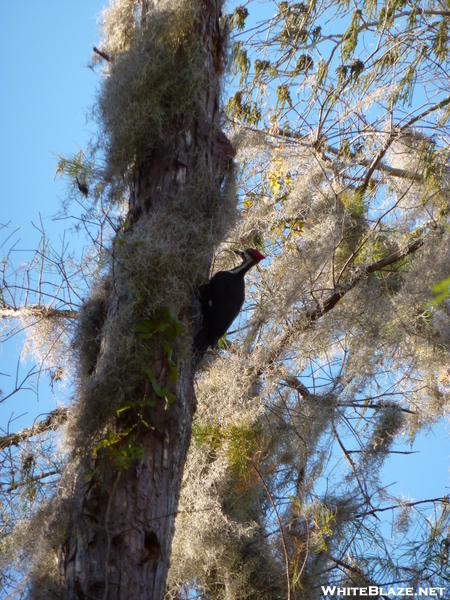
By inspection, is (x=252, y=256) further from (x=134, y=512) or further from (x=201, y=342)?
(x=134, y=512)

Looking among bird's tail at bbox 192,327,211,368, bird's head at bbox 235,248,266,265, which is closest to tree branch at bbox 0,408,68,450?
bird's tail at bbox 192,327,211,368

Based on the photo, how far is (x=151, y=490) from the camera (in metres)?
2.00

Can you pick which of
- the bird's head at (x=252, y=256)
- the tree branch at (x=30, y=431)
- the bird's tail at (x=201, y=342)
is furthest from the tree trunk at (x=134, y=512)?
the bird's head at (x=252, y=256)

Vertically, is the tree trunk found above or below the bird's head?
below

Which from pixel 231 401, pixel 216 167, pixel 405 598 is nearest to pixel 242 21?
pixel 216 167

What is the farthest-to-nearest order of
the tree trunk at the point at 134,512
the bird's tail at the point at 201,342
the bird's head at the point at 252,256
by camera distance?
the bird's head at the point at 252,256
the bird's tail at the point at 201,342
the tree trunk at the point at 134,512

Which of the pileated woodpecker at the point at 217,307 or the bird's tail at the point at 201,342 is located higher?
the pileated woodpecker at the point at 217,307

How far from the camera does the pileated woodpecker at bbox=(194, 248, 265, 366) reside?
2.79 metres

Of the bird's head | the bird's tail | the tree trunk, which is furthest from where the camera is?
the bird's head

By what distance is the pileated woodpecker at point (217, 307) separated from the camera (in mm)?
2789

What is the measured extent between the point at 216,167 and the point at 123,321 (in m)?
0.83

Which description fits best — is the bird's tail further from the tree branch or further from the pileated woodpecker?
the tree branch

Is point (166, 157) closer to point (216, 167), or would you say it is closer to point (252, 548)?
point (216, 167)

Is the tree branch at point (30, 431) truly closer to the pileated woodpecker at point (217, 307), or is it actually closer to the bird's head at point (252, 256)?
the pileated woodpecker at point (217, 307)
